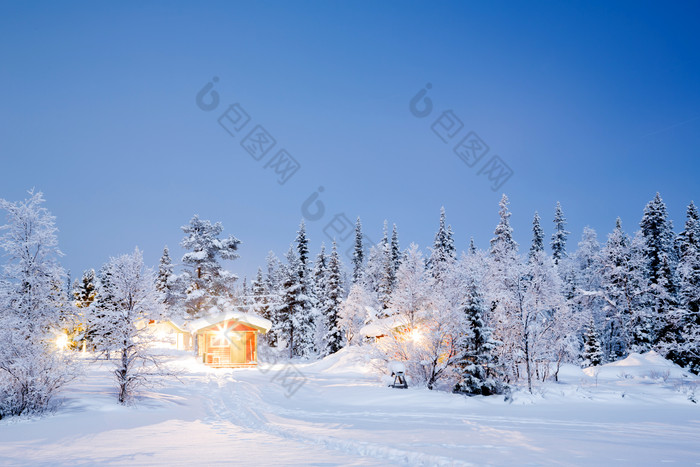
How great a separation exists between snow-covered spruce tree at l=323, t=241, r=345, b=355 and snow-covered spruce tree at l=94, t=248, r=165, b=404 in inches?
1198

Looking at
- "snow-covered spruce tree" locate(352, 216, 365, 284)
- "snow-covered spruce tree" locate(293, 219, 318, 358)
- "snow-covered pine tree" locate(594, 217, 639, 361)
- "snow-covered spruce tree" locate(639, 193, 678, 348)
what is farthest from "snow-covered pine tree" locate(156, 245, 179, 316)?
"snow-covered spruce tree" locate(639, 193, 678, 348)

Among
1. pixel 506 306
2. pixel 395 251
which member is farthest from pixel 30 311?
pixel 395 251

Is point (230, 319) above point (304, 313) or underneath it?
underneath

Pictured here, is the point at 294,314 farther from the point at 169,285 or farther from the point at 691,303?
the point at 691,303

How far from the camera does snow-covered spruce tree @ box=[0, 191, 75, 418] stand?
1386 centimetres

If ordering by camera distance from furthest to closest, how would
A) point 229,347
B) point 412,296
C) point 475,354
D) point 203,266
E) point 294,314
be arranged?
point 294,314, point 203,266, point 229,347, point 412,296, point 475,354

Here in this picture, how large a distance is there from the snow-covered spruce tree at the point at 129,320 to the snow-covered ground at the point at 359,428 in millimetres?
1130

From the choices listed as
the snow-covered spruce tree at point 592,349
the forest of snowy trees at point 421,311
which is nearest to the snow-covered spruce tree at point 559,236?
the forest of snowy trees at point 421,311

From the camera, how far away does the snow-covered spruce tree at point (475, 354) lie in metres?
19.5

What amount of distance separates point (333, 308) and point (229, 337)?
13.1 m

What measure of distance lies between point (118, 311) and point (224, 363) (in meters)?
22.2

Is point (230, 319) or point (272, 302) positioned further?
point (272, 302)

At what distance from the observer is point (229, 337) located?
3862cm

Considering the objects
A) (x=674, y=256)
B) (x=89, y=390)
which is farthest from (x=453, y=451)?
(x=674, y=256)
